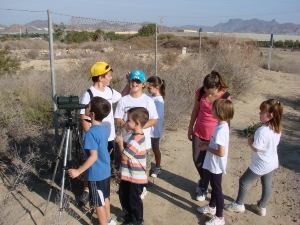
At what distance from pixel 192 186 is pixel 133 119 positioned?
1810 millimetres

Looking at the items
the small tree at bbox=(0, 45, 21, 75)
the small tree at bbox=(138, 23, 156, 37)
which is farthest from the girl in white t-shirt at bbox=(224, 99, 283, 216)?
the small tree at bbox=(138, 23, 156, 37)

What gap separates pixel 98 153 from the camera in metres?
2.83

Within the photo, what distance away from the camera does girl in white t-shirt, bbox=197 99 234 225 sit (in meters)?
3.02

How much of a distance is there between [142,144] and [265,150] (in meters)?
1.32

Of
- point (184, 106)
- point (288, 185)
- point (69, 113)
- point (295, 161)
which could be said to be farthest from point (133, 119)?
point (184, 106)

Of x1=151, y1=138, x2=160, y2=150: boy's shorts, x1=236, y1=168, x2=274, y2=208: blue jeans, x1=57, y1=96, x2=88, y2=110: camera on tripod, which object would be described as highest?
x1=57, y1=96, x2=88, y2=110: camera on tripod

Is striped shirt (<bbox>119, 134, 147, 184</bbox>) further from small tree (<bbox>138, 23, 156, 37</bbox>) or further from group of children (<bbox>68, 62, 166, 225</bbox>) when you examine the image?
small tree (<bbox>138, 23, 156, 37</bbox>)

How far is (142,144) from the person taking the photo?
291 centimetres

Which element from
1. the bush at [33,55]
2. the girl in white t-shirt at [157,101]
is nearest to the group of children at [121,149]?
the girl in white t-shirt at [157,101]

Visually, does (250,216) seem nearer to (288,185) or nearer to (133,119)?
(288,185)

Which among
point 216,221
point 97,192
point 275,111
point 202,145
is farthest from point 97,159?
point 275,111

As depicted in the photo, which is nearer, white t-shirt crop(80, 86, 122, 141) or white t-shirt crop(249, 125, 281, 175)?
white t-shirt crop(249, 125, 281, 175)

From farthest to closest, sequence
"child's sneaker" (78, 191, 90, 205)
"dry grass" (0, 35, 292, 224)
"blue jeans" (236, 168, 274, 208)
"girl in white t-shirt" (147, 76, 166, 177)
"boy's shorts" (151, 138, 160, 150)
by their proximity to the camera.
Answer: "dry grass" (0, 35, 292, 224)
"boy's shorts" (151, 138, 160, 150)
"girl in white t-shirt" (147, 76, 166, 177)
"child's sneaker" (78, 191, 90, 205)
"blue jeans" (236, 168, 274, 208)

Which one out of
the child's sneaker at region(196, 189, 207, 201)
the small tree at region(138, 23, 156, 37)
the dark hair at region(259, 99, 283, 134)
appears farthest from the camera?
the small tree at region(138, 23, 156, 37)
